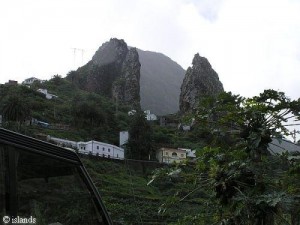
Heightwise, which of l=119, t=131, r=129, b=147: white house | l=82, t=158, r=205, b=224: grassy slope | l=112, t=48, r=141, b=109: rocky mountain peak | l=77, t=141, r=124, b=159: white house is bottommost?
l=82, t=158, r=205, b=224: grassy slope

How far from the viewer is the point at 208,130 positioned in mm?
4074

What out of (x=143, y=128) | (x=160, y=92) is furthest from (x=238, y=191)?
(x=160, y=92)

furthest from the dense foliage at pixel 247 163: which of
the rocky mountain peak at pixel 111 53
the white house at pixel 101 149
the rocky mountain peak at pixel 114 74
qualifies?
the rocky mountain peak at pixel 111 53

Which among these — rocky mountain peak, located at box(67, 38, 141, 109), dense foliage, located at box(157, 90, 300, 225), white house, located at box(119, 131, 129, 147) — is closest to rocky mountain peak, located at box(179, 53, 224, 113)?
rocky mountain peak, located at box(67, 38, 141, 109)

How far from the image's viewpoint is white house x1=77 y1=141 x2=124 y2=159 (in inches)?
2127

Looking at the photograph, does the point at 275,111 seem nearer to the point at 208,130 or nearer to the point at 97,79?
the point at 208,130

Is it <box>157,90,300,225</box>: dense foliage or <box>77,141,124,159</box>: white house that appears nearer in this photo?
<box>157,90,300,225</box>: dense foliage

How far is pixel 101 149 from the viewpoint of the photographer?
56.7 metres

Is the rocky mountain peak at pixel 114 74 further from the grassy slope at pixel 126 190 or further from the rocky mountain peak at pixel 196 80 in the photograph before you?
the grassy slope at pixel 126 190

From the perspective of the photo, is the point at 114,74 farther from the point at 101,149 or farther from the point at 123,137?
the point at 101,149

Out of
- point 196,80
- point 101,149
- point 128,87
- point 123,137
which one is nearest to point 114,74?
point 128,87

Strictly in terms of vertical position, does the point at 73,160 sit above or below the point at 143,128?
below

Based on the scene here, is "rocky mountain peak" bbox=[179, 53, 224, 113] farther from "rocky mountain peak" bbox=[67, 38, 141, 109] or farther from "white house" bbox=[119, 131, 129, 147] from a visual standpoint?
"white house" bbox=[119, 131, 129, 147]

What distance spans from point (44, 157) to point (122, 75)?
107m
